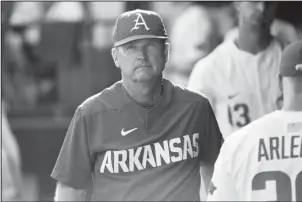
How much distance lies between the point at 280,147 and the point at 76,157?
3.34ft

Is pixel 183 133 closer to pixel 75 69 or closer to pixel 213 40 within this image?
pixel 213 40

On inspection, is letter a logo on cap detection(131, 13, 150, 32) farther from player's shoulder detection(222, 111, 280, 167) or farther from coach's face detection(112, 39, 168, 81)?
player's shoulder detection(222, 111, 280, 167)

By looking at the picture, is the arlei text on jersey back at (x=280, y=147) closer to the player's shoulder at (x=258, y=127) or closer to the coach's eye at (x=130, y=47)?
the player's shoulder at (x=258, y=127)

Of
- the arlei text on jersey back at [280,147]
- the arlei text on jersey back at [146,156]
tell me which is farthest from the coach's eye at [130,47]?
the arlei text on jersey back at [280,147]

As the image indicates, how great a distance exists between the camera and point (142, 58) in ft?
14.4

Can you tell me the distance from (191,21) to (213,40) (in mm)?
303

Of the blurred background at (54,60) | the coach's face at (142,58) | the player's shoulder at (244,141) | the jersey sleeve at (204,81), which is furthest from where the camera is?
the blurred background at (54,60)

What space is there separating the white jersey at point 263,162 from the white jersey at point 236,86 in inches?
66.6

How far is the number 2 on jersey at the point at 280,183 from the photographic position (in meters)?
3.98

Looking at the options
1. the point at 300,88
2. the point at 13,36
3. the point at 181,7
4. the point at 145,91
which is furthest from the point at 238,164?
the point at 13,36

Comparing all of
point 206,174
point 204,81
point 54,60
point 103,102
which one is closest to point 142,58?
point 103,102

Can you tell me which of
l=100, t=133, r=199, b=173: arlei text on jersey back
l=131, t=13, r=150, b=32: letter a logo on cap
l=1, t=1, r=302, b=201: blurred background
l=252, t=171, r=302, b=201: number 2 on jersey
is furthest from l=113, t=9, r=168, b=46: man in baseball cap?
l=1, t=1, r=302, b=201: blurred background

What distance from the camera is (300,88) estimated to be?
4.05 meters

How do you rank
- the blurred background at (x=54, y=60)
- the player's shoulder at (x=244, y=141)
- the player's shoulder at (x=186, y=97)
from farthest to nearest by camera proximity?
the blurred background at (x=54, y=60) < the player's shoulder at (x=186, y=97) < the player's shoulder at (x=244, y=141)
